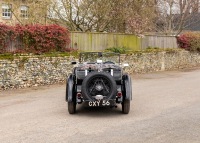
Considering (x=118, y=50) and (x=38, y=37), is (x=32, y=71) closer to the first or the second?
(x=38, y=37)

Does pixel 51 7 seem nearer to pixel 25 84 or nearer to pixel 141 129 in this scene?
pixel 25 84

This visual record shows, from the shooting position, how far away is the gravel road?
7406 millimetres

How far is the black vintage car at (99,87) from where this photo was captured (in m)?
9.37

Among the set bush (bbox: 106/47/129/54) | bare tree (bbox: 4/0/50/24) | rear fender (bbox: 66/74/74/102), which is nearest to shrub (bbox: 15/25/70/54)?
bare tree (bbox: 4/0/50/24)

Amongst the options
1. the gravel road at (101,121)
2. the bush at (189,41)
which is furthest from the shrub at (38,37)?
the bush at (189,41)

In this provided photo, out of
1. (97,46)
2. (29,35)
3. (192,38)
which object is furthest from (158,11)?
(29,35)

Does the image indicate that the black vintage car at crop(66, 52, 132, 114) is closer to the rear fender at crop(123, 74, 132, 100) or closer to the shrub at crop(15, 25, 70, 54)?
the rear fender at crop(123, 74, 132, 100)

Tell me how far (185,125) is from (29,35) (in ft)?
35.8

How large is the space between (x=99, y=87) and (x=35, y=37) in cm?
884

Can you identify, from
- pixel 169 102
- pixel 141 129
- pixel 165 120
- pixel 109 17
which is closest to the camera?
pixel 141 129

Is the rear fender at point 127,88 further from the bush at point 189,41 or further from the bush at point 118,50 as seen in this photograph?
the bush at point 189,41

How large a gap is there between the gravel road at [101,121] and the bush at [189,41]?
54.1ft

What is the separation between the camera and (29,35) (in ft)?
56.9

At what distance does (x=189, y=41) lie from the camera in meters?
29.7
